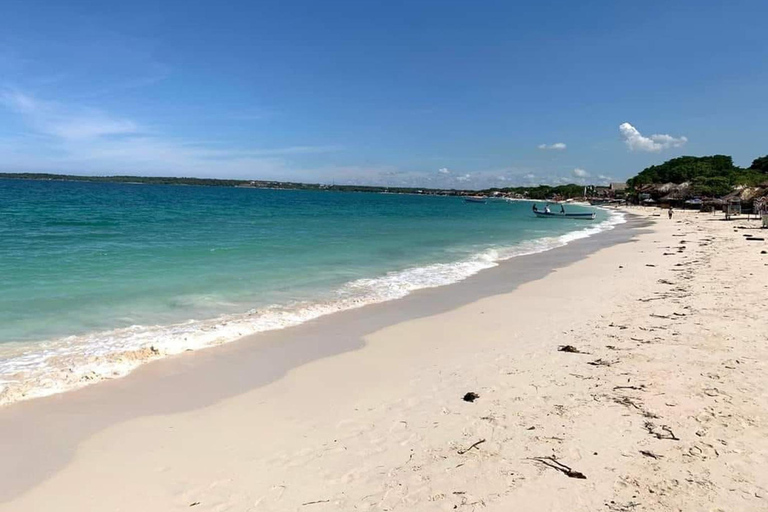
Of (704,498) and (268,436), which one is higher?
(704,498)

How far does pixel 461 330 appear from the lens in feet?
31.1

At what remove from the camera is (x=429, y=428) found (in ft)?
17.2

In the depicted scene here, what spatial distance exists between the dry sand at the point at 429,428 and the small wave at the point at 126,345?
1.52ft

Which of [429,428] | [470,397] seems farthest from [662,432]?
[429,428]

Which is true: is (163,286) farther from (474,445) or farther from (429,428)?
(474,445)

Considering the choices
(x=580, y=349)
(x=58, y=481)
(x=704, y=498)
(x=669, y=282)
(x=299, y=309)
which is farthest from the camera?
(x=669, y=282)

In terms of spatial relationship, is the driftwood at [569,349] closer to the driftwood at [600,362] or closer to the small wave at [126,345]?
the driftwood at [600,362]

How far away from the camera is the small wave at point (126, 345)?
6.71 m

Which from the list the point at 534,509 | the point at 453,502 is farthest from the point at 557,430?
the point at 453,502

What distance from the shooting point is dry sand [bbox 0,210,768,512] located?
159 inches

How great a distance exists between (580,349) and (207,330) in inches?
281

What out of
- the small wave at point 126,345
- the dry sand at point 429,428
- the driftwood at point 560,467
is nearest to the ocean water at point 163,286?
the small wave at point 126,345

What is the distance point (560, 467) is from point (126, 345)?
24.7 ft

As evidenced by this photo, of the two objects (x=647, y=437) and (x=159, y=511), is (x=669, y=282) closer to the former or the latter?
(x=647, y=437)
